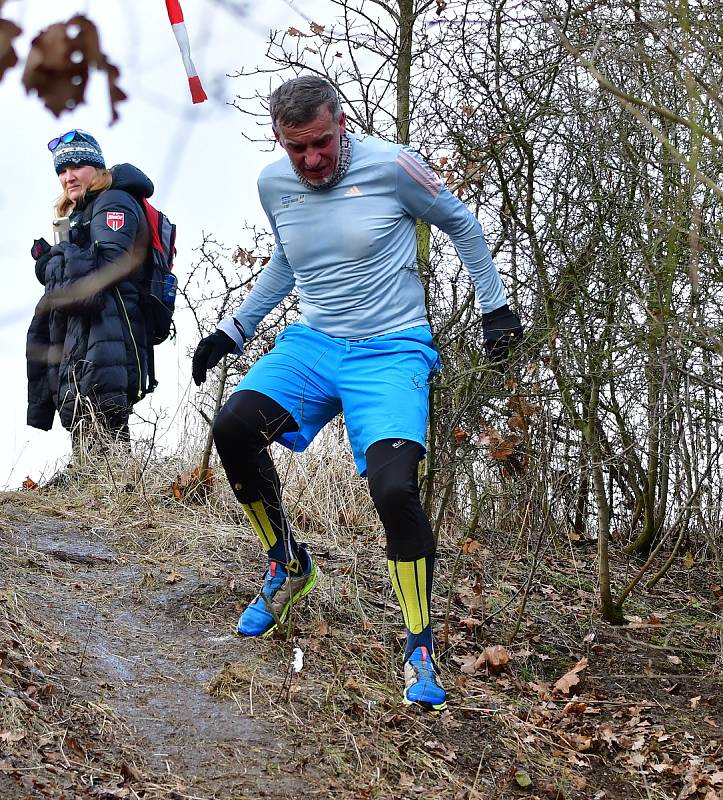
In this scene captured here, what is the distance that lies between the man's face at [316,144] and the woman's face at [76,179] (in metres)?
2.22

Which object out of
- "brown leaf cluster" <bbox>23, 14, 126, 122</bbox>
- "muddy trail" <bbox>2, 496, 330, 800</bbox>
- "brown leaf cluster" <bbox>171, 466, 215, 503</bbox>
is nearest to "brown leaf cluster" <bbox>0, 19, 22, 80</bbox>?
"brown leaf cluster" <bbox>23, 14, 126, 122</bbox>

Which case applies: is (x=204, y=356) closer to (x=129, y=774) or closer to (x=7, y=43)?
(x=129, y=774)

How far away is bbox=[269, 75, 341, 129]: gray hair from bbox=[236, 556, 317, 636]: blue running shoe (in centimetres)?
181

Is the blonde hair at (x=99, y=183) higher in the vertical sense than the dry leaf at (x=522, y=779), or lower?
higher

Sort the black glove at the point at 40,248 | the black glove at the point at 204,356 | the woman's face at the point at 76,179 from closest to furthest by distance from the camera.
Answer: the black glove at the point at 204,356, the woman's face at the point at 76,179, the black glove at the point at 40,248

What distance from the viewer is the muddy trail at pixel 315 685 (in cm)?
334

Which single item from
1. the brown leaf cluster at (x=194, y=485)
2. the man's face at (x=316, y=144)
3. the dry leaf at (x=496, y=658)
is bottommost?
the dry leaf at (x=496, y=658)

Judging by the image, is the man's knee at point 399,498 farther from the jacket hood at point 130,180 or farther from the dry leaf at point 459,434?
the jacket hood at point 130,180

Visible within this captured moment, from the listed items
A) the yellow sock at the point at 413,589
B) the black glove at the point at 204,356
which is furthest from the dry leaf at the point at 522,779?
the black glove at the point at 204,356

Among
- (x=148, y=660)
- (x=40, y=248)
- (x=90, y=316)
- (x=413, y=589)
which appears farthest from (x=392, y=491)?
(x=40, y=248)

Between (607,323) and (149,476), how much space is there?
2.91 meters

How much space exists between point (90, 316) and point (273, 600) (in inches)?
97.0

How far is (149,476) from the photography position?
20.3 ft

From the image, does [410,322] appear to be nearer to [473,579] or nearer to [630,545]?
[473,579]
